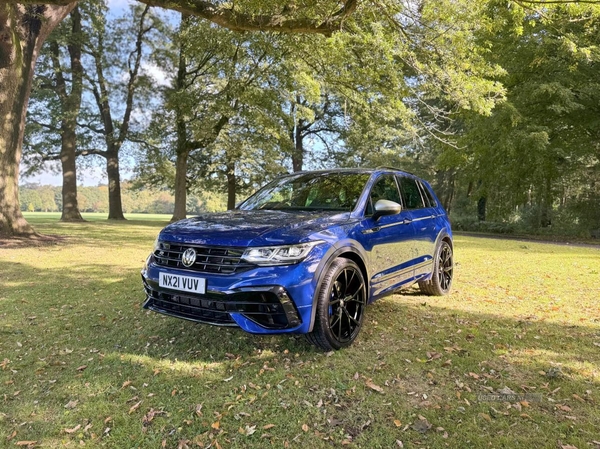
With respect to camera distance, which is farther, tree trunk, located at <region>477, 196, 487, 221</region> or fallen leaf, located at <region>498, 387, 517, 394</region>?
tree trunk, located at <region>477, 196, 487, 221</region>

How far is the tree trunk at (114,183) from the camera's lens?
2677 centimetres

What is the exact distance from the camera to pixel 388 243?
4383 mm

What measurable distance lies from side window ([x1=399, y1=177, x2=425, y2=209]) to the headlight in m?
2.31

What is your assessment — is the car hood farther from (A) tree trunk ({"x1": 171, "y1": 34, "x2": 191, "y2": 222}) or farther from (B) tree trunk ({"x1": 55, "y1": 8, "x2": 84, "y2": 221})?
(B) tree trunk ({"x1": 55, "y1": 8, "x2": 84, "y2": 221})

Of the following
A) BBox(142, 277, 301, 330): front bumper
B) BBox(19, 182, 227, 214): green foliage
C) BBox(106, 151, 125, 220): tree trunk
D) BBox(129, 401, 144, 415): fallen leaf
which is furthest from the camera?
BBox(19, 182, 227, 214): green foliage

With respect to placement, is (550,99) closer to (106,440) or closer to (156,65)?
(106,440)

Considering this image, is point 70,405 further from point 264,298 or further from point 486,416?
point 486,416

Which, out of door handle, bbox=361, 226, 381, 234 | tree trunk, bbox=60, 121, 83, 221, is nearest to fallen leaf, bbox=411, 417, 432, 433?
door handle, bbox=361, 226, 381, 234

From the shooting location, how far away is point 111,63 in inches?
989

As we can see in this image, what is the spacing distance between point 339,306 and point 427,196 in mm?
2993

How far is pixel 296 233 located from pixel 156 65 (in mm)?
25660

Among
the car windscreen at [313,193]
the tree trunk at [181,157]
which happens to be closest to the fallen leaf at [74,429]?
the car windscreen at [313,193]

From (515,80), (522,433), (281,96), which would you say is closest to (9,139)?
(281,96)

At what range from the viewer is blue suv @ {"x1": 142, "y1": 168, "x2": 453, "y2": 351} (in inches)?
126
